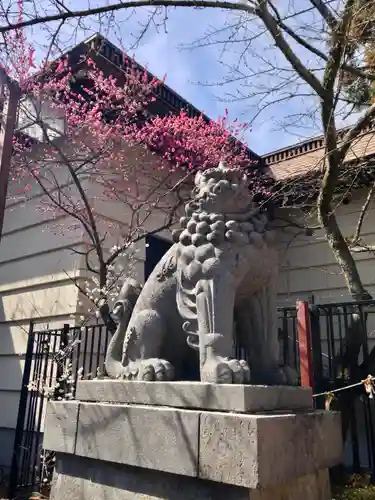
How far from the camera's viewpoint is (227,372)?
2.74 metres

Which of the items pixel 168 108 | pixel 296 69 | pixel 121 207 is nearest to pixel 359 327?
pixel 296 69

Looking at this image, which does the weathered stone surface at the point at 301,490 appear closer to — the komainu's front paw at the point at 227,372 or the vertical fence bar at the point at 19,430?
the komainu's front paw at the point at 227,372

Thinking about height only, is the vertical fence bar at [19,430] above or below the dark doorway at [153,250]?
below

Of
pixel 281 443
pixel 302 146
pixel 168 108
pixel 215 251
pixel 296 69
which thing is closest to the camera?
pixel 281 443

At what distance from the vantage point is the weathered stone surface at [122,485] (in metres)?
2.57

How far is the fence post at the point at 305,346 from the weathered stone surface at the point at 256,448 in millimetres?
2510

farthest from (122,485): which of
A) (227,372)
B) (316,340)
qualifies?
(316,340)

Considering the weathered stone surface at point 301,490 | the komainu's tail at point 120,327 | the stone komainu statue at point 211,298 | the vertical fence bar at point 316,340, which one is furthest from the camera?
the vertical fence bar at point 316,340

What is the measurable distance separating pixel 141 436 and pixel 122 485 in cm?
39

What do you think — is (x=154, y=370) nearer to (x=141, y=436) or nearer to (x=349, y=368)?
(x=141, y=436)

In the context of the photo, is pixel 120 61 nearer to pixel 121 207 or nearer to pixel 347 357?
pixel 121 207

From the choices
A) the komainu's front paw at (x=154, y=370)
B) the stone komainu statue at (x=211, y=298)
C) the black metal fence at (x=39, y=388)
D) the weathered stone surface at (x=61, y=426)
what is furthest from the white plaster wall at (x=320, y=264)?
the weathered stone surface at (x=61, y=426)

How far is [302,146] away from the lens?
1093 centimetres

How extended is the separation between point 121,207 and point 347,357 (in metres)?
5.41
